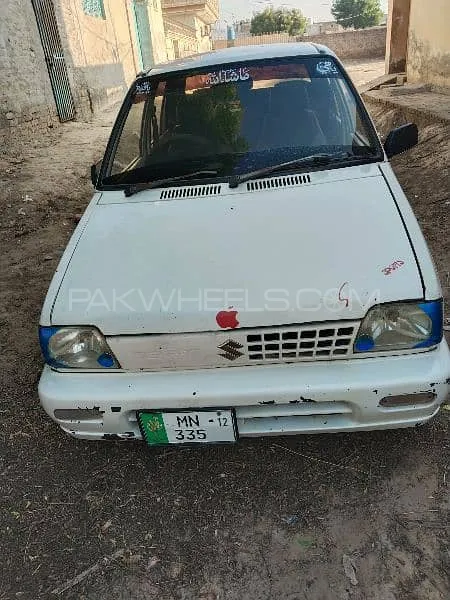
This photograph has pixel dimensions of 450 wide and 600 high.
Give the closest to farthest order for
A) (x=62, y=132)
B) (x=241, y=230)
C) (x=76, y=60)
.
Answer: (x=241, y=230) → (x=62, y=132) → (x=76, y=60)

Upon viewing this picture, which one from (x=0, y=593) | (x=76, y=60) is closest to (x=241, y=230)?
(x=0, y=593)

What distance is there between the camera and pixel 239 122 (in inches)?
111

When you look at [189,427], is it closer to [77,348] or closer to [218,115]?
[77,348]

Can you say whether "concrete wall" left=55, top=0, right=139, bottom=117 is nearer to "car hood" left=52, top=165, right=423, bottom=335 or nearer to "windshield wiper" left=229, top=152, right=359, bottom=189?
"windshield wiper" left=229, top=152, right=359, bottom=189

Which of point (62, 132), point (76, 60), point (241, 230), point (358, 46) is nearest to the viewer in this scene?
point (241, 230)

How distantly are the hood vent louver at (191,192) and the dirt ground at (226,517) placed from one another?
1.27 meters

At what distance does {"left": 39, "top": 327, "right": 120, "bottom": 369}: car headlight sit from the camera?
6.28 feet

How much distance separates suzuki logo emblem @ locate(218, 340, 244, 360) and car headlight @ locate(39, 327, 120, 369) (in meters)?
0.44

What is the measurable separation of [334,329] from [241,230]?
65 centimetres

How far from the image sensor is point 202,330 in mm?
1798

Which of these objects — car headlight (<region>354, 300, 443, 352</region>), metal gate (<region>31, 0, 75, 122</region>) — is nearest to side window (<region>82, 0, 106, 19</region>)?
metal gate (<region>31, 0, 75, 122</region>)

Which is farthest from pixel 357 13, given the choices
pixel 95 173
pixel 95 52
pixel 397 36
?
pixel 95 173

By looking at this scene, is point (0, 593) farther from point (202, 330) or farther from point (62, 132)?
point (62, 132)

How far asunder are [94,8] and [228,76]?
11.5 metres
